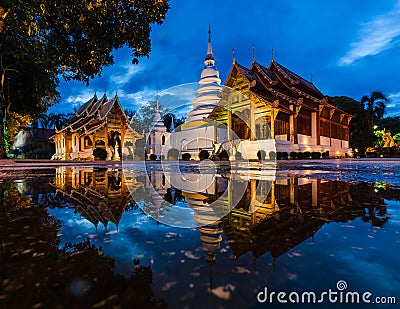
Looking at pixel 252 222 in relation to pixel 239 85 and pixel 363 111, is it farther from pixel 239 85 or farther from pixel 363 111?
pixel 363 111

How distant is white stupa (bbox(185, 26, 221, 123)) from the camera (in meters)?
25.6

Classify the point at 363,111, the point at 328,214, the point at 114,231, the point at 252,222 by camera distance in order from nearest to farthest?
1. the point at 114,231
2. the point at 252,222
3. the point at 328,214
4. the point at 363,111

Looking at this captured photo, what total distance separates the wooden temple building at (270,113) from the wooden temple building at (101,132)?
1136 cm

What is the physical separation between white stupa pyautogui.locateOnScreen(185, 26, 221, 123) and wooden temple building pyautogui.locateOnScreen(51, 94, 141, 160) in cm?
768

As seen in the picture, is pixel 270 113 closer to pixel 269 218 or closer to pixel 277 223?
pixel 269 218

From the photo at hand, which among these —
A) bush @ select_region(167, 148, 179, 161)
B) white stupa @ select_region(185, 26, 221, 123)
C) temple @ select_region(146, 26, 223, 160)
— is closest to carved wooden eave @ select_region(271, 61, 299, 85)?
temple @ select_region(146, 26, 223, 160)

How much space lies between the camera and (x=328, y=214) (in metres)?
1.97

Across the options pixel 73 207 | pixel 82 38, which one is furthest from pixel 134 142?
pixel 73 207

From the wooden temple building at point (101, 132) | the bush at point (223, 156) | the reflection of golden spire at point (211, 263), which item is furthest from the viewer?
the wooden temple building at point (101, 132)

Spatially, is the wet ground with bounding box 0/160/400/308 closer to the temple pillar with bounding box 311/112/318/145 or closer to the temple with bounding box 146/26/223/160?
the temple pillar with bounding box 311/112/318/145

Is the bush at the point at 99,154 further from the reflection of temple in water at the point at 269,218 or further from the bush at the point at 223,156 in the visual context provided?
the reflection of temple in water at the point at 269,218

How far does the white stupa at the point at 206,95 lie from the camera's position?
83.9 feet

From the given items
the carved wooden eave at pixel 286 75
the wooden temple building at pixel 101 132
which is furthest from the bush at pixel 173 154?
the carved wooden eave at pixel 286 75

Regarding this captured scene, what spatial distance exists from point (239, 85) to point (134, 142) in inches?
687
